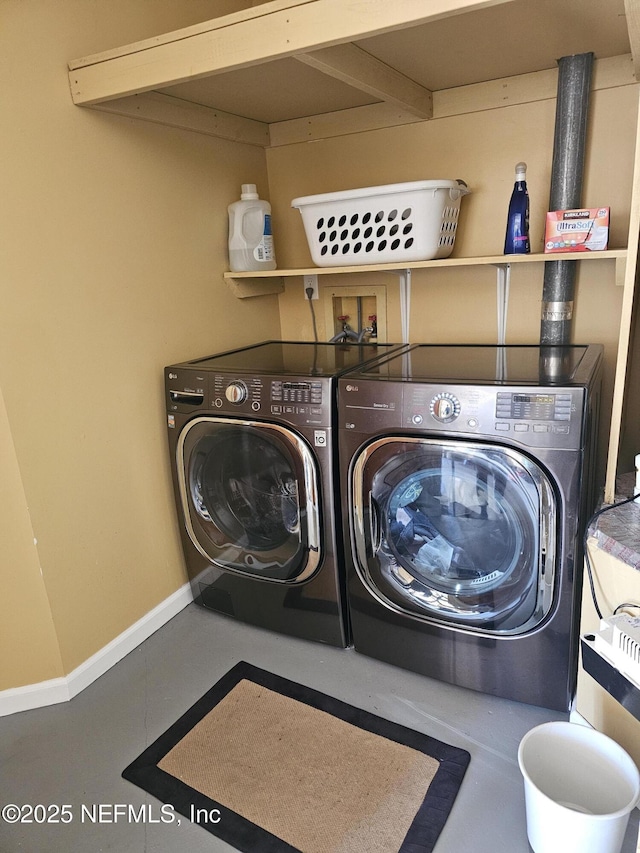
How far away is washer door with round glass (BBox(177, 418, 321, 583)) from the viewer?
181 cm

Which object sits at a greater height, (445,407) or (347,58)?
(347,58)

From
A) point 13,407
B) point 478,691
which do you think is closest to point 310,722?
point 478,691

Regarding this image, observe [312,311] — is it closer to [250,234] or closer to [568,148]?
[250,234]

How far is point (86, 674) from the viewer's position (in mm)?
1867

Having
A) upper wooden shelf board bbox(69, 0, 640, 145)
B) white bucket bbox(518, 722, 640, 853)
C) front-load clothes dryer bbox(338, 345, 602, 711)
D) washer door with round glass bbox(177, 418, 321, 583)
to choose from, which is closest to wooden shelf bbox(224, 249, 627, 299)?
front-load clothes dryer bbox(338, 345, 602, 711)

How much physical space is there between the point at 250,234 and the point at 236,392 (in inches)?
30.6

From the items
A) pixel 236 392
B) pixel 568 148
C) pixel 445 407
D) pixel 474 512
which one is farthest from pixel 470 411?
pixel 568 148

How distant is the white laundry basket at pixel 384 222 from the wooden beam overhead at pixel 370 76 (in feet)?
0.91

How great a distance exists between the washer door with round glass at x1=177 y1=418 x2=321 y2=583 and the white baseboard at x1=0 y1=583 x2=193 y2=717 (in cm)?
31

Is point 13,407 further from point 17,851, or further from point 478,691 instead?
point 478,691

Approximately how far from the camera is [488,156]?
2033 millimetres

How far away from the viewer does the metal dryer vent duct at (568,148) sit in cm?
176

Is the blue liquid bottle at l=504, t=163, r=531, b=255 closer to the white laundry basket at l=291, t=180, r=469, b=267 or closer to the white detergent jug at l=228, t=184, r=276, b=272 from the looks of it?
the white laundry basket at l=291, t=180, r=469, b=267

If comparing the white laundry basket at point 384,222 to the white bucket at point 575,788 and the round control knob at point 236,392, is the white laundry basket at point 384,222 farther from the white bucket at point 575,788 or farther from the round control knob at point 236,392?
the white bucket at point 575,788
